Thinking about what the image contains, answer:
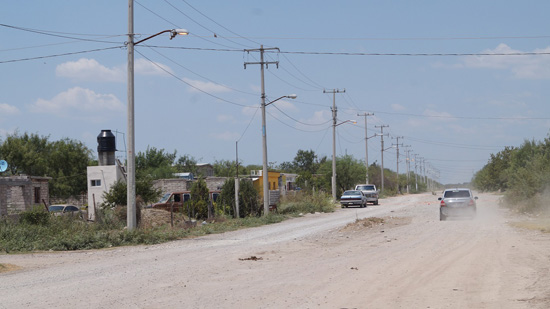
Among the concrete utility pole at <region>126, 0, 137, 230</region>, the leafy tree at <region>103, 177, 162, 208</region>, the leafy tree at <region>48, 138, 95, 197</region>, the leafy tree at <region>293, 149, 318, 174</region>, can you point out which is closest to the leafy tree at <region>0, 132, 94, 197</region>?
the leafy tree at <region>48, 138, 95, 197</region>

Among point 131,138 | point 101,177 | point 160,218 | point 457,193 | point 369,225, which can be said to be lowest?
point 369,225

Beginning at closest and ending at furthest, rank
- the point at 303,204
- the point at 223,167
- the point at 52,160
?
1. the point at 303,204
2. the point at 52,160
3. the point at 223,167

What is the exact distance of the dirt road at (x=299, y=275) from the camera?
10.7 m

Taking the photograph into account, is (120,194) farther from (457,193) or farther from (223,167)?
(223,167)

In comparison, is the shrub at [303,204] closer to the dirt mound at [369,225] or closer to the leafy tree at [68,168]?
the dirt mound at [369,225]

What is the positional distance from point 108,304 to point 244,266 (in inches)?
211

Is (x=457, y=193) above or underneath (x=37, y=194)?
underneath

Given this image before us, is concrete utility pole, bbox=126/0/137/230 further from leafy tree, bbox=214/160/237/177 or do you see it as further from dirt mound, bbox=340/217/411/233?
leafy tree, bbox=214/160/237/177

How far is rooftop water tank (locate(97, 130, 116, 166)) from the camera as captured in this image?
39.8 m

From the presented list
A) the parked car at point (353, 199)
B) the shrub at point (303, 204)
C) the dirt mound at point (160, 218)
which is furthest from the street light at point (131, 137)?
the parked car at point (353, 199)

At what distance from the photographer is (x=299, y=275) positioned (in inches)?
539

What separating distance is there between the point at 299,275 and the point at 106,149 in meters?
28.6

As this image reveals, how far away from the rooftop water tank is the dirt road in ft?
61.8

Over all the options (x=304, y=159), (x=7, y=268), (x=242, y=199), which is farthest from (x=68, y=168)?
(x=304, y=159)
